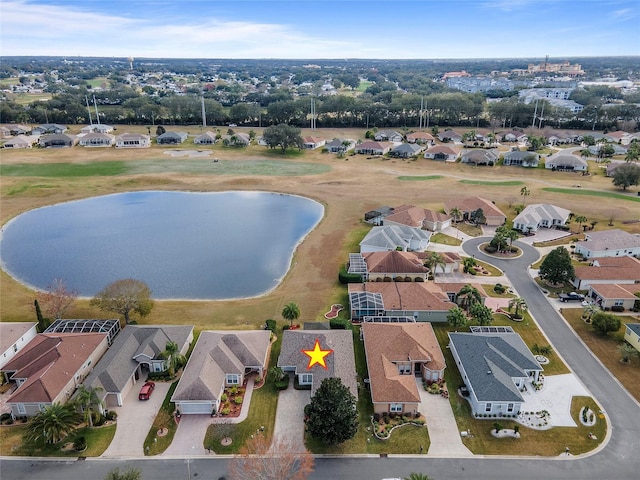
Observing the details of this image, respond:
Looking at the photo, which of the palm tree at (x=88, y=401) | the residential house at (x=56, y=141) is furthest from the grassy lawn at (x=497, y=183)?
the residential house at (x=56, y=141)

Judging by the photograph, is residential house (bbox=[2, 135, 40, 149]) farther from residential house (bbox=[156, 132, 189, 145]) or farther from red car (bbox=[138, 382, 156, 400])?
red car (bbox=[138, 382, 156, 400])

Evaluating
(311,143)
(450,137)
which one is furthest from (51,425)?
(450,137)

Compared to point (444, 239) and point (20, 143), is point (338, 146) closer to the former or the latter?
point (444, 239)

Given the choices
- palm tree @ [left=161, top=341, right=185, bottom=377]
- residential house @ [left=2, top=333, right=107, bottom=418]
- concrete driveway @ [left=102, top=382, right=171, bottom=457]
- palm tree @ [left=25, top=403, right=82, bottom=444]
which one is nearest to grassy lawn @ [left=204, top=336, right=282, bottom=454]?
concrete driveway @ [left=102, top=382, right=171, bottom=457]

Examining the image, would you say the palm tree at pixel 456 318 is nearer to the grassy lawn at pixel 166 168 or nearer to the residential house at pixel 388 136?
the grassy lawn at pixel 166 168

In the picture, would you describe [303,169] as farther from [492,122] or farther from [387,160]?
[492,122]

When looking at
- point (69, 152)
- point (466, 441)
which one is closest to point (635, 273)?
point (466, 441)
